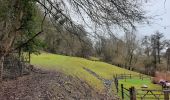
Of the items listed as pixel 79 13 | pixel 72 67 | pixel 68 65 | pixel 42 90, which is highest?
pixel 79 13

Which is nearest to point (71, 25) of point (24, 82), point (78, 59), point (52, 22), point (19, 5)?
point (52, 22)

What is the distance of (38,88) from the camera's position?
20297mm

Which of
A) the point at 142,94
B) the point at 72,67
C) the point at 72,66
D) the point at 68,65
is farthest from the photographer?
the point at 72,66

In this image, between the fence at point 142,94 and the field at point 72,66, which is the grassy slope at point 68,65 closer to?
the field at point 72,66

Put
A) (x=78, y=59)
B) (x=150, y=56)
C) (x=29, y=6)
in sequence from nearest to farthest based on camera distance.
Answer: (x=29, y=6) < (x=78, y=59) < (x=150, y=56)

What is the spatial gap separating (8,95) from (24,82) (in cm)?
530

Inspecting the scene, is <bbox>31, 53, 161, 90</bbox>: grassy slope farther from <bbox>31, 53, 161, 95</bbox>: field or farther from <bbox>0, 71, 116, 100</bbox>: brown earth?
<bbox>0, 71, 116, 100</bbox>: brown earth

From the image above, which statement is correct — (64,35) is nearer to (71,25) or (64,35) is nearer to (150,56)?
(71,25)

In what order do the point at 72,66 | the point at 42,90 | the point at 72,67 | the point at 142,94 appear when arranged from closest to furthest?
the point at 42,90 → the point at 142,94 → the point at 72,67 → the point at 72,66

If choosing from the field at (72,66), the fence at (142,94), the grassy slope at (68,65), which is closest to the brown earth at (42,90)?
the fence at (142,94)

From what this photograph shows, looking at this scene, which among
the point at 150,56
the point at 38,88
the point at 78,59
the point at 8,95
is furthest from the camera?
the point at 150,56

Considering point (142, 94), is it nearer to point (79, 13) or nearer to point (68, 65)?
point (79, 13)

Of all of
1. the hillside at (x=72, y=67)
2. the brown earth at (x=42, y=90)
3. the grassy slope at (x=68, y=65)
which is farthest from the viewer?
the grassy slope at (x=68, y=65)

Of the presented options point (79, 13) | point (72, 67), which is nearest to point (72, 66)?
point (72, 67)
